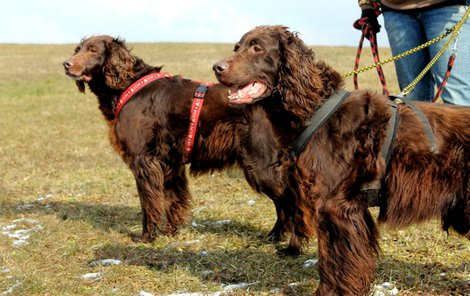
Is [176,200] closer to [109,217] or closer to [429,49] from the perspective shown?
[109,217]

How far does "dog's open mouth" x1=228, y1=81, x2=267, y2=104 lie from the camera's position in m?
3.43

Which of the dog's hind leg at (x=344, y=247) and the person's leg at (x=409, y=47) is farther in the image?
the person's leg at (x=409, y=47)

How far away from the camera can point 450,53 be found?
4238 mm

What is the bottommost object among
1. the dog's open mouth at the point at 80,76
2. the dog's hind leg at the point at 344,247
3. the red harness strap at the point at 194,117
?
the dog's hind leg at the point at 344,247

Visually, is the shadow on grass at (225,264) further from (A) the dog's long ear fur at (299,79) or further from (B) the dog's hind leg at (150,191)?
(A) the dog's long ear fur at (299,79)

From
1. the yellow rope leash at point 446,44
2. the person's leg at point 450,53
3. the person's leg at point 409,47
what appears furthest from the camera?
the person's leg at point 409,47

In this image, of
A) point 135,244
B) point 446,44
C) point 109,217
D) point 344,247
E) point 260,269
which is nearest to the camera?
point 344,247

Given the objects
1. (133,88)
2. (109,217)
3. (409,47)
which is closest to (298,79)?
(409,47)

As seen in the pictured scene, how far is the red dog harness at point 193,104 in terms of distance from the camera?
5.35 meters

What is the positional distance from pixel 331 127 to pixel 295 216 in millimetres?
1610

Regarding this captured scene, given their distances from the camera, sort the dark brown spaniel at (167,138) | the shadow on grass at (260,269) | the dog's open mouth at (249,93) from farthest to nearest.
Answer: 1. the dark brown spaniel at (167,138)
2. the shadow on grass at (260,269)
3. the dog's open mouth at (249,93)

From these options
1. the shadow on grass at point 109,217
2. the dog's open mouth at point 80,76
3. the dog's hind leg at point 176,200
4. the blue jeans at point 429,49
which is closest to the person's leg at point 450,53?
the blue jeans at point 429,49

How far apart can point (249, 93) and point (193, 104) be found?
6.50 ft

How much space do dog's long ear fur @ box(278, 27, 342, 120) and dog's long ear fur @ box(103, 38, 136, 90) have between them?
2525 millimetres
